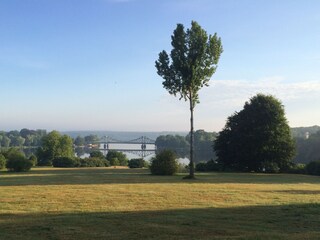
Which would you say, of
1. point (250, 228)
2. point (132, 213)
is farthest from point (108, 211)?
→ point (250, 228)

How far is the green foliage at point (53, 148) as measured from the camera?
65794 millimetres

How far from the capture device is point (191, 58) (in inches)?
1137

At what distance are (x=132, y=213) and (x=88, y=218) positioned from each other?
4.91ft

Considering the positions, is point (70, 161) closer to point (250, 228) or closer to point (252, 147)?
point (252, 147)

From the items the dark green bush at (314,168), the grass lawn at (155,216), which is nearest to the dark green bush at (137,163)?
the dark green bush at (314,168)

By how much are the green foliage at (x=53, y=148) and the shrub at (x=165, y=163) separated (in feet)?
106

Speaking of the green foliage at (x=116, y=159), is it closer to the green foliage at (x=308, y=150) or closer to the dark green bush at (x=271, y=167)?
the dark green bush at (x=271, y=167)

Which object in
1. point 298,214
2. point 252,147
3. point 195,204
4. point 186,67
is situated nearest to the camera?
point 298,214

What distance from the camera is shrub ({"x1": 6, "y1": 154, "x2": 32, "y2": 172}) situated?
39.2 metres

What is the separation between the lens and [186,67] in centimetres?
2881

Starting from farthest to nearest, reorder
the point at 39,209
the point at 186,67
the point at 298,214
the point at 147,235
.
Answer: the point at 186,67, the point at 39,209, the point at 298,214, the point at 147,235

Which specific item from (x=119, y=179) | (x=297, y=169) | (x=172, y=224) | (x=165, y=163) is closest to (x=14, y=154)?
Result: (x=165, y=163)

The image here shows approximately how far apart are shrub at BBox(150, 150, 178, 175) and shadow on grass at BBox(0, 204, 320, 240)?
68.8 feet

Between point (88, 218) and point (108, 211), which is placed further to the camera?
point (108, 211)
